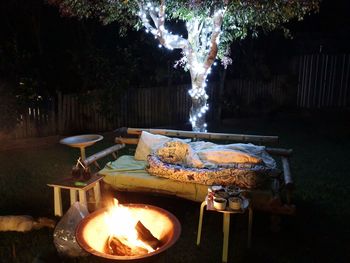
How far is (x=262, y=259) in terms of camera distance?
3.90 m

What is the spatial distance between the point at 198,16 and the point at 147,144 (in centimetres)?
279

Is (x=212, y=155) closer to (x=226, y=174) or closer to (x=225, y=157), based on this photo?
(x=225, y=157)

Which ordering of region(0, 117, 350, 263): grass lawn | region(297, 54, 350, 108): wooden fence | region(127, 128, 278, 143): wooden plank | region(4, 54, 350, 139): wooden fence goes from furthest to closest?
region(297, 54, 350, 108): wooden fence, region(4, 54, 350, 139): wooden fence, region(127, 128, 278, 143): wooden plank, region(0, 117, 350, 263): grass lawn

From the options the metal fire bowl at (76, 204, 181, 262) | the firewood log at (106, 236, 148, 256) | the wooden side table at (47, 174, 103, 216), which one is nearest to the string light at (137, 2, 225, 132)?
the wooden side table at (47, 174, 103, 216)

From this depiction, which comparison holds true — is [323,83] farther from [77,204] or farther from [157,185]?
[77,204]

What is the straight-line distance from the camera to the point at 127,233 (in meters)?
3.02

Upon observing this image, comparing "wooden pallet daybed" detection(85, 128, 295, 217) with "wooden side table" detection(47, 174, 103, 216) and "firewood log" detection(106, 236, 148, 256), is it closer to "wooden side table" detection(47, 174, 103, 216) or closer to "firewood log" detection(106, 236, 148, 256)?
"wooden side table" detection(47, 174, 103, 216)

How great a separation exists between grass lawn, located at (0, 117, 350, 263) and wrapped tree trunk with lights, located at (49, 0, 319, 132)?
2.71 m

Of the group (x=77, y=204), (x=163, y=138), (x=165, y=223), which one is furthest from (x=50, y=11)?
(x=165, y=223)

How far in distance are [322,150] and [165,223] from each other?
5869mm

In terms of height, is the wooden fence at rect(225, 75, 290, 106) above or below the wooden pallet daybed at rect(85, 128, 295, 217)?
above

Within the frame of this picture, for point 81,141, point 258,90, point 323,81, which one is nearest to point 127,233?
point 81,141

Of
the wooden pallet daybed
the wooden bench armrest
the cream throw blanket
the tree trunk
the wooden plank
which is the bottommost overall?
the wooden pallet daybed

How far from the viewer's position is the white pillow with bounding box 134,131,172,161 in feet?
19.1
